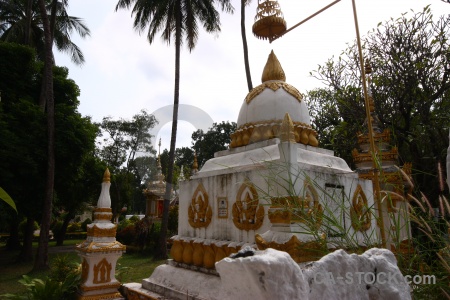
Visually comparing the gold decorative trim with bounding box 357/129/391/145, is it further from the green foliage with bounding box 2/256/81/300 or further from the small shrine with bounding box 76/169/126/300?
the green foliage with bounding box 2/256/81/300

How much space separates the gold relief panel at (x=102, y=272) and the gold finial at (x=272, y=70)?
5014 millimetres

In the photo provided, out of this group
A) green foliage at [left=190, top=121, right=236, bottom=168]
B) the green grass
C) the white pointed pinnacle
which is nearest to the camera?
the white pointed pinnacle

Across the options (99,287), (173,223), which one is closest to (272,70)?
(99,287)

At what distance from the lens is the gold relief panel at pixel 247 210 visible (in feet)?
15.3

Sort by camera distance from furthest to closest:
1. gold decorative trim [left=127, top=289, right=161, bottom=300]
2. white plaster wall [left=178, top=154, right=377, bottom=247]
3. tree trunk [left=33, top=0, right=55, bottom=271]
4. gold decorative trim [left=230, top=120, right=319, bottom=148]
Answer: tree trunk [left=33, top=0, right=55, bottom=271] → gold decorative trim [left=127, top=289, right=161, bottom=300] → gold decorative trim [left=230, top=120, right=319, bottom=148] → white plaster wall [left=178, top=154, right=377, bottom=247]

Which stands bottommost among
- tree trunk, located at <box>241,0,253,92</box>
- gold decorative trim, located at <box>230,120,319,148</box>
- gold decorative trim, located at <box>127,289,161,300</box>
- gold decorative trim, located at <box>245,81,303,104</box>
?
gold decorative trim, located at <box>127,289,161,300</box>

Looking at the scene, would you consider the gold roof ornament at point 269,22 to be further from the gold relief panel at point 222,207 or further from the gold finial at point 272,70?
the gold relief panel at point 222,207

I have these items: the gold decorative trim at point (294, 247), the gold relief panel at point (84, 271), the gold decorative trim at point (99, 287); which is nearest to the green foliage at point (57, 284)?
the gold relief panel at point (84, 271)

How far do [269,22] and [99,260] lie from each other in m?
5.75

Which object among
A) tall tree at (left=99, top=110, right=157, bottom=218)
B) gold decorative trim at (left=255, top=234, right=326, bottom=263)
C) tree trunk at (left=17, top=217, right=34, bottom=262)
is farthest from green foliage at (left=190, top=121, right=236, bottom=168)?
gold decorative trim at (left=255, top=234, right=326, bottom=263)

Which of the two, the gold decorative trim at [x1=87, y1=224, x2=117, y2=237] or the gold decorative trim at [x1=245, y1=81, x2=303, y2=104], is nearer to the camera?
the gold decorative trim at [x1=245, y1=81, x2=303, y2=104]

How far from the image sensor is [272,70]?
252 inches

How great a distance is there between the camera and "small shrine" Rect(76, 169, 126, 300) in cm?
659

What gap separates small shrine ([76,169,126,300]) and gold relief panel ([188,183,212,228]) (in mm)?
2172
